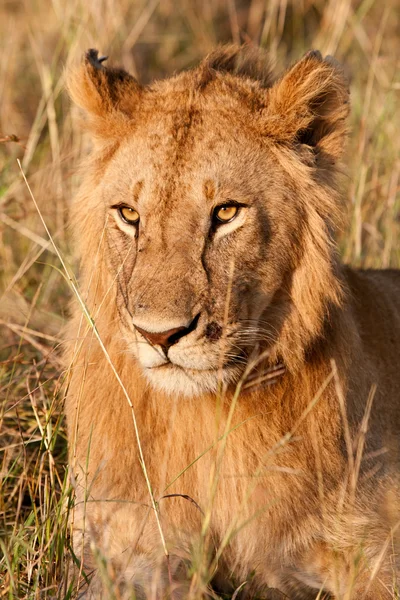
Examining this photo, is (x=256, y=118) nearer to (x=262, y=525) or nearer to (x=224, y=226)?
(x=224, y=226)

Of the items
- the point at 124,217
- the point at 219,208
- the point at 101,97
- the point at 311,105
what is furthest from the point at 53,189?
the point at 219,208

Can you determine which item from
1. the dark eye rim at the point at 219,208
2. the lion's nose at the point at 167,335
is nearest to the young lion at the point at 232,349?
the dark eye rim at the point at 219,208

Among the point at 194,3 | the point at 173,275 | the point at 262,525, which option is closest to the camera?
the point at 173,275

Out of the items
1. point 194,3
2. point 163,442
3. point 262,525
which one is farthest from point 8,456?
point 194,3

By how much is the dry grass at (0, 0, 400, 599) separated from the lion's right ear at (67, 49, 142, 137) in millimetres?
558

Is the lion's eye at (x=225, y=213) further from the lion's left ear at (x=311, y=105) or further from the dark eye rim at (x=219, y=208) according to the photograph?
the lion's left ear at (x=311, y=105)

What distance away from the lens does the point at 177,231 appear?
3152mm

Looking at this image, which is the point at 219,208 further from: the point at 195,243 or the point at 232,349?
the point at 232,349

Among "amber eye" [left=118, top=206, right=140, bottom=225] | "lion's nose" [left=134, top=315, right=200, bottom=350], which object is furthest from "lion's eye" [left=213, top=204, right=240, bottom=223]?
"lion's nose" [left=134, top=315, right=200, bottom=350]

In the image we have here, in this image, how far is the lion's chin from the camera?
2.98 metres

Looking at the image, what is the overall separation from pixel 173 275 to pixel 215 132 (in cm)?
62

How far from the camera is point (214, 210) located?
3221 mm

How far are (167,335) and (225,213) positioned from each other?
59 cm

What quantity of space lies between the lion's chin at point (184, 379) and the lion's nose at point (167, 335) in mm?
105
